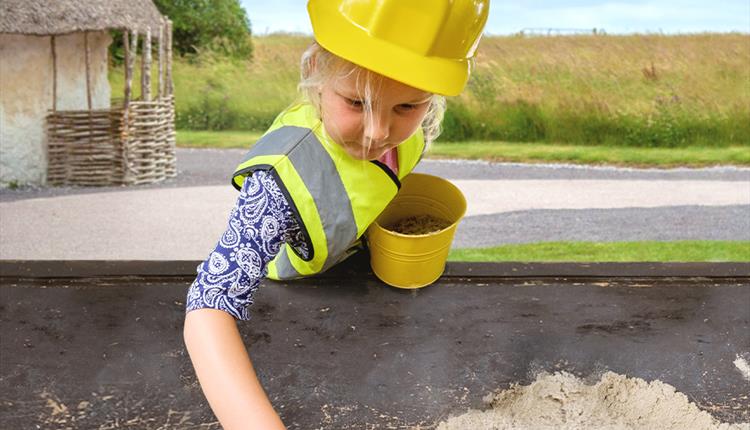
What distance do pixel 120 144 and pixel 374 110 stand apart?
2.20 m

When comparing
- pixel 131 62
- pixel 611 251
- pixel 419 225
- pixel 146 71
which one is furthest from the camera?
pixel 131 62

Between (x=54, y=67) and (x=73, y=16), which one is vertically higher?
(x=73, y=16)

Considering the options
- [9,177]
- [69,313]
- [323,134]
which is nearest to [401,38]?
[323,134]

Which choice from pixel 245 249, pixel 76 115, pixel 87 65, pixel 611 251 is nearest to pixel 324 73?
pixel 245 249

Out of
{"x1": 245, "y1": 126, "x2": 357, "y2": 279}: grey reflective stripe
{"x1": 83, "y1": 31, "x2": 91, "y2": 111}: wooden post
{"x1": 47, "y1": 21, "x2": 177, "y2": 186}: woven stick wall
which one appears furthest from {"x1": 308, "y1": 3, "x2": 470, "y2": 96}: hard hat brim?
{"x1": 83, "y1": 31, "x2": 91, "y2": 111}: wooden post

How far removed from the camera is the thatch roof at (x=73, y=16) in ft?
8.67

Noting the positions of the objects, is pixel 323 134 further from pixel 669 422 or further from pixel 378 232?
pixel 669 422

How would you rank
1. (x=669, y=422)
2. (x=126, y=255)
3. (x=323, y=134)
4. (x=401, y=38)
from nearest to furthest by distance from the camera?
(x=401, y=38)
(x=323, y=134)
(x=669, y=422)
(x=126, y=255)

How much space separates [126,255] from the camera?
2646mm

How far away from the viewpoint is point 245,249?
26.4 inches

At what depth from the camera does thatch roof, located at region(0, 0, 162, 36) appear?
2.64 metres

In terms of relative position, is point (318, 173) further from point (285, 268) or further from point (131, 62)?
point (131, 62)

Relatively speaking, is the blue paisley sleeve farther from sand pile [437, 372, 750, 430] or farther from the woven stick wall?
the woven stick wall

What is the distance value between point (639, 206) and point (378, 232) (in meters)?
2.10
